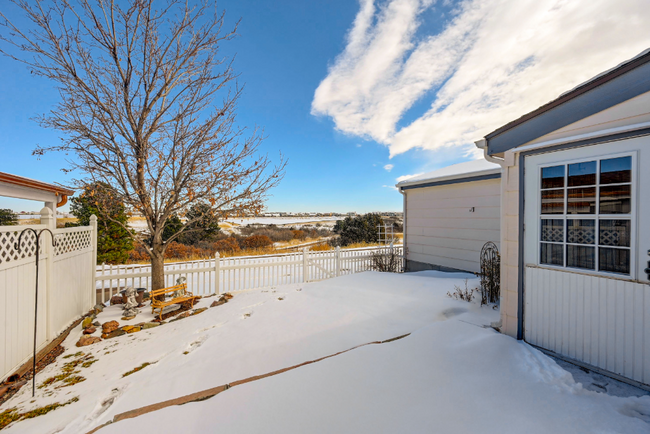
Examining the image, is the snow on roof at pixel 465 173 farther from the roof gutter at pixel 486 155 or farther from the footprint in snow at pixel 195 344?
the footprint in snow at pixel 195 344

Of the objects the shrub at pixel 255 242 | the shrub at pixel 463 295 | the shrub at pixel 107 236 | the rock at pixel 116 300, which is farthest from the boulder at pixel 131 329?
the shrub at pixel 255 242

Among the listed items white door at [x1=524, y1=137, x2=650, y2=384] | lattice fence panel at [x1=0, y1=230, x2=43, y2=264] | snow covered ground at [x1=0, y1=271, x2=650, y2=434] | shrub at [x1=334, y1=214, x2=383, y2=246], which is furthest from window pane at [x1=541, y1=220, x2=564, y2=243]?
shrub at [x1=334, y1=214, x2=383, y2=246]

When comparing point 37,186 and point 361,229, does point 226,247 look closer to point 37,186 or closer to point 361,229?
point 361,229

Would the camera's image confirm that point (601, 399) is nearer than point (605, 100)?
Yes

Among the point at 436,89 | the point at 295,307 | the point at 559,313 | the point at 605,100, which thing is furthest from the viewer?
the point at 436,89

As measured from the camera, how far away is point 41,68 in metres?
5.23

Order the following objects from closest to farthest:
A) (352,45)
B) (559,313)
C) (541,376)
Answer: (541,376)
(559,313)
(352,45)

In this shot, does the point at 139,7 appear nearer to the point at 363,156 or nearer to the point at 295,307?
the point at 295,307

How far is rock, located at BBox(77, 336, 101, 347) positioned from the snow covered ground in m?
0.13

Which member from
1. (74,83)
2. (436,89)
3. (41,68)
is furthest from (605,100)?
(41,68)

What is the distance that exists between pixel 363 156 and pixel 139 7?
11.2 m

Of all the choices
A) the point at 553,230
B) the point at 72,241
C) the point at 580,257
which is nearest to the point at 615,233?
the point at 580,257

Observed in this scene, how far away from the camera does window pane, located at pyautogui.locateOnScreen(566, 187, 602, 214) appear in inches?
104

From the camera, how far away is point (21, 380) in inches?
127
